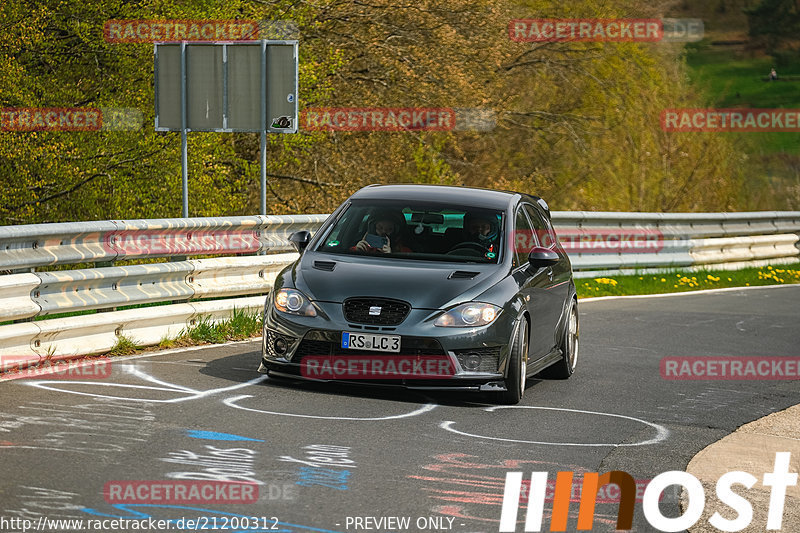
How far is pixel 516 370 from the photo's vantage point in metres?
9.64

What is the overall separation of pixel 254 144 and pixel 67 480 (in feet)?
60.3

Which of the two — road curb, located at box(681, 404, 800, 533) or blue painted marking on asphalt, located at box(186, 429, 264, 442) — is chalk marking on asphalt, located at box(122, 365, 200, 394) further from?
road curb, located at box(681, 404, 800, 533)

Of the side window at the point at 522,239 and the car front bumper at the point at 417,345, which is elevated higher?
the side window at the point at 522,239

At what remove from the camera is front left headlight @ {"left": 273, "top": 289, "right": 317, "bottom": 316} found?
956cm

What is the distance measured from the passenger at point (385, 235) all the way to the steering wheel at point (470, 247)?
345 mm

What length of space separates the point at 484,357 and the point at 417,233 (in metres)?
1.47

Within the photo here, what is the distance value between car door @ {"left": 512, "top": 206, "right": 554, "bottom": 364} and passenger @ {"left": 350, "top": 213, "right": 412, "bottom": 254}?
2.88ft

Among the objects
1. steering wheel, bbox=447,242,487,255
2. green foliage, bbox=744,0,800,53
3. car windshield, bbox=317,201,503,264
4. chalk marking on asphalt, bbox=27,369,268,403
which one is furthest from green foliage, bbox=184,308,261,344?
green foliage, bbox=744,0,800,53

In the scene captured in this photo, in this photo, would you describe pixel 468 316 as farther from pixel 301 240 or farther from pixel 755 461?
pixel 755 461

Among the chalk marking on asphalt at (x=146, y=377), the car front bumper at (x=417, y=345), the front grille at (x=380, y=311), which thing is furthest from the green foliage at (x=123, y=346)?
the front grille at (x=380, y=311)

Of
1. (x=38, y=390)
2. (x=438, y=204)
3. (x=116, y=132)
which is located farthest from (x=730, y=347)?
(x=116, y=132)

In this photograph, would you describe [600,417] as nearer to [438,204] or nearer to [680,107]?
[438,204]

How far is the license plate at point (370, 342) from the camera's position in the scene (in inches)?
364

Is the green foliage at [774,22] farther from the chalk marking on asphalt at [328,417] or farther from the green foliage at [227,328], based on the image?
the chalk marking on asphalt at [328,417]
